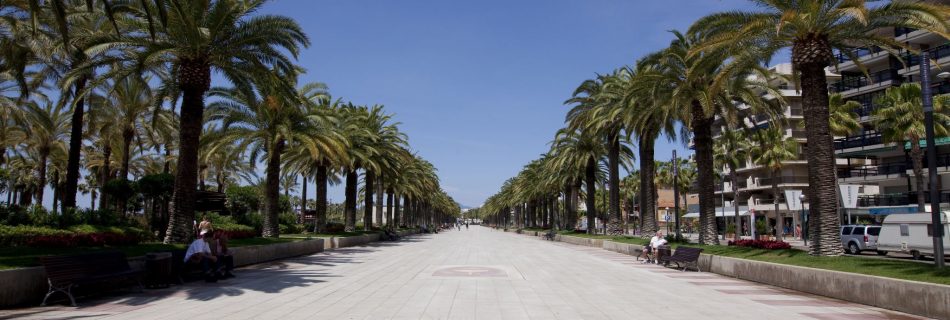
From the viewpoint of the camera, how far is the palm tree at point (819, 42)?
16719 millimetres

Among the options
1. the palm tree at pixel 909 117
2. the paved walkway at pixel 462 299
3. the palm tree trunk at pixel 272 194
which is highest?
the palm tree at pixel 909 117

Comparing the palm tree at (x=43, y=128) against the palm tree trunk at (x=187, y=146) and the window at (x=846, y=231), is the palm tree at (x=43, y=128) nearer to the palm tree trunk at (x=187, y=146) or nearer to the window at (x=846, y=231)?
the palm tree trunk at (x=187, y=146)

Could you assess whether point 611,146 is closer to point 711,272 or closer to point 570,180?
point 570,180

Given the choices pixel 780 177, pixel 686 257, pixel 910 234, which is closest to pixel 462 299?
pixel 686 257

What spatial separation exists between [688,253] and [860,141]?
126 feet

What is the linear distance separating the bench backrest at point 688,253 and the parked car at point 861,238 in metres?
15.4

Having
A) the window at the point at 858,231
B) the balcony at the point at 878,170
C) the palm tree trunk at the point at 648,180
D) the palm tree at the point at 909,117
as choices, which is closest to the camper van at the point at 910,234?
the window at the point at 858,231

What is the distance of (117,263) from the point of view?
40.2 ft

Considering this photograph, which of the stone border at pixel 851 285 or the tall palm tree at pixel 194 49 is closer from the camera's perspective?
the stone border at pixel 851 285

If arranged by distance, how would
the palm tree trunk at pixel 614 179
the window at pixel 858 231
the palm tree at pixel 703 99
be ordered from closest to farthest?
the palm tree at pixel 703 99 < the window at pixel 858 231 < the palm tree trunk at pixel 614 179

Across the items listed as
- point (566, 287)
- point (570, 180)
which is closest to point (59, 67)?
point (566, 287)

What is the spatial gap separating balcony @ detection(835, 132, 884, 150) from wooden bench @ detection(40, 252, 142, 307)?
50.9m

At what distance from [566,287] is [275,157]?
19004 mm

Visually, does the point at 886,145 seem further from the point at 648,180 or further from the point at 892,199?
the point at 648,180
